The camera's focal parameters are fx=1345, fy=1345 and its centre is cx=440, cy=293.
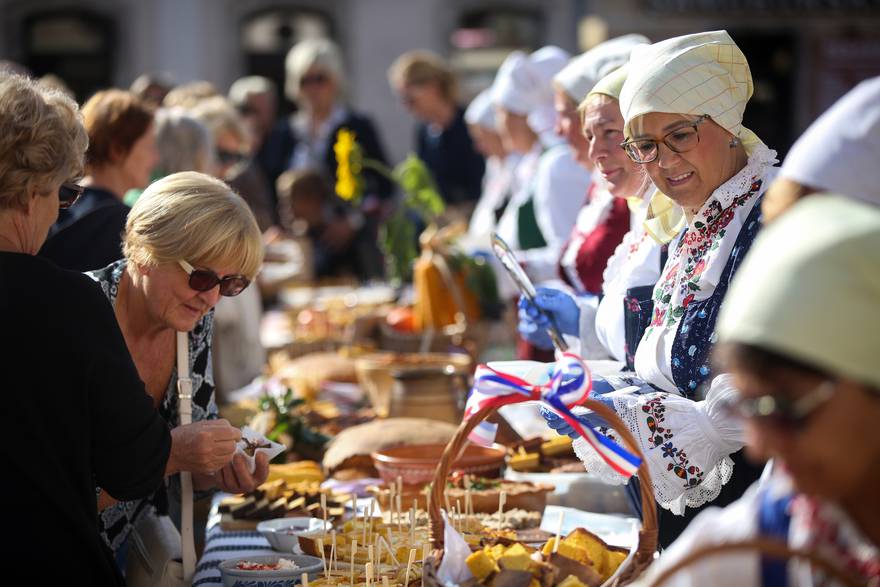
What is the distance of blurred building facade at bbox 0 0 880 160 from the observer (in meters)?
14.4

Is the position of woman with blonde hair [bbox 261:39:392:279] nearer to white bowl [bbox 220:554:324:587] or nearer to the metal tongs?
the metal tongs

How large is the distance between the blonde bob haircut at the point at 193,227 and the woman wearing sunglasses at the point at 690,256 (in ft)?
2.37

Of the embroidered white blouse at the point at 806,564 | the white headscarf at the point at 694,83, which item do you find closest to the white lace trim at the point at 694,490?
the white headscarf at the point at 694,83

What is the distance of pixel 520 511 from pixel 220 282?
87cm

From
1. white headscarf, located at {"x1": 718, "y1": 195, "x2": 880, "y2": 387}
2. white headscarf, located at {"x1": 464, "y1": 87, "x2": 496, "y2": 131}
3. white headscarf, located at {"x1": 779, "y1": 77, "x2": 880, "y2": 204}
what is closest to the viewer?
white headscarf, located at {"x1": 718, "y1": 195, "x2": 880, "y2": 387}

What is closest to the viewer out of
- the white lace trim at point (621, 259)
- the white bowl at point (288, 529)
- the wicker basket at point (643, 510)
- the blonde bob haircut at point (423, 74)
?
the wicker basket at point (643, 510)

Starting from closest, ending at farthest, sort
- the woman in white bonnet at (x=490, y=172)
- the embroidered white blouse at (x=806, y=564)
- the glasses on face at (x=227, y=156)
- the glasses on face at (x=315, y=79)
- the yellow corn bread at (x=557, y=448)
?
the embroidered white blouse at (x=806, y=564) → the yellow corn bread at (x=557, y=448) → the woman in white bonnet at (x=490, y=172) → the glasses on face at (x=227, y=156) → the glasses on face at (x=315, y=79)

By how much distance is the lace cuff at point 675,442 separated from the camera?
2.57 m

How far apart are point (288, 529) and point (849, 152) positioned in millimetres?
1620

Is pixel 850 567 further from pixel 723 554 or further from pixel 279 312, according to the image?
pixel 279 312

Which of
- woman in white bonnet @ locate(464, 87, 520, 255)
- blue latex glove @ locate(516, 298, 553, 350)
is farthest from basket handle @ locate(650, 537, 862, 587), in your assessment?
woman in white bonnet @ locate(464, 87, 520, 255)

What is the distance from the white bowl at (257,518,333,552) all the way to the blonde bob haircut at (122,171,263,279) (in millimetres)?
564

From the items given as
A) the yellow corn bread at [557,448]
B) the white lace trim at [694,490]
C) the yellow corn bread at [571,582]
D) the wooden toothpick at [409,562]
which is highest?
the yellow corn bread at [571,582]

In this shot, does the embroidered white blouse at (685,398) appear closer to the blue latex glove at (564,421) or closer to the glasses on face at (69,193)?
the blue latex glove at (564,421)
